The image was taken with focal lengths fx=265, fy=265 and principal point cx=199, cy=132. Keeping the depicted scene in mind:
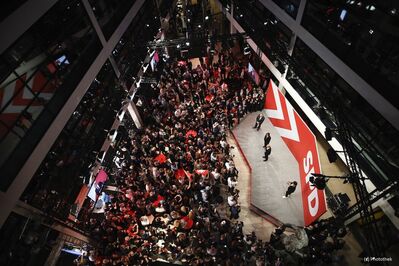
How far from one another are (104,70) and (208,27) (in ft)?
49.8

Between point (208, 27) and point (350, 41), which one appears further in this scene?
point (208, 27)

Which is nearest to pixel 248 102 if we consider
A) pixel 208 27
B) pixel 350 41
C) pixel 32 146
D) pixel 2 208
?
pixel 350 41

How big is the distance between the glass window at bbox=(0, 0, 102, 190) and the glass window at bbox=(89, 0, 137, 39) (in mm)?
1485

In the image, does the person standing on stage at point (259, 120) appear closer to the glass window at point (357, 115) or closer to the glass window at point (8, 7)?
the glass window at point (357, 115)

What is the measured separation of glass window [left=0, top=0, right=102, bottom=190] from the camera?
907cm

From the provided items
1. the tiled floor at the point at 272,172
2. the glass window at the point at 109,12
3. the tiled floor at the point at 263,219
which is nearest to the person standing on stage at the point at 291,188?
the tiled floor at the point at 272,172

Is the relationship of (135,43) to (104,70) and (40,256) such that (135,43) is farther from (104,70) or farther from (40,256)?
(40,256)

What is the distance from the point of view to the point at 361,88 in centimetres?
1035

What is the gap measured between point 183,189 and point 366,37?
34.6ft

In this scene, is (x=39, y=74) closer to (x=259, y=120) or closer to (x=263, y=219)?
(x=263, y=219)

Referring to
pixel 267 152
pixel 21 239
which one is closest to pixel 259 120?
pixel 267 152

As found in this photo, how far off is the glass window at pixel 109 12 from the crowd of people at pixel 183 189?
557cm

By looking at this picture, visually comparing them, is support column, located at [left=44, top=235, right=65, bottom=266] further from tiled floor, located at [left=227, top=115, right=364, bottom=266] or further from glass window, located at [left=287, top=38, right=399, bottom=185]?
glass window, located at [left=287, top=38, right=399, bottom=185]

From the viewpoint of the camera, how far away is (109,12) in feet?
51.5
